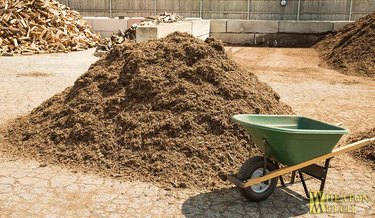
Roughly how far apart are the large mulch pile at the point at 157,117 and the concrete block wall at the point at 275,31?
14239 millimetres

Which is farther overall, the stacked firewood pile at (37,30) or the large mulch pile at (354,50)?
the stacked firewood pile at (37,30)

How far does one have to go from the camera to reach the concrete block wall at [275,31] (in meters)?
19.6

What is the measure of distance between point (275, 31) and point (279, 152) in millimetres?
16879

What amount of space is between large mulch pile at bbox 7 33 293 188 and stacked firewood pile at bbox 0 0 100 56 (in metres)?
11.1

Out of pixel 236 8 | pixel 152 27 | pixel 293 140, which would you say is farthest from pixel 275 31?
pixel 293 140

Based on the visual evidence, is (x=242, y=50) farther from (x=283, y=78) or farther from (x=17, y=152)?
(x=17, y=152)

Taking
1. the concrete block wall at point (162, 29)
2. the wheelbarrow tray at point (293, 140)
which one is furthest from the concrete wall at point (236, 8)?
the wheelbarrow tray at point (293, 140)

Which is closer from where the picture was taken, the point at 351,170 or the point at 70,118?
the point at 351,170

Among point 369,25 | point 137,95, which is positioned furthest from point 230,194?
point 369,25

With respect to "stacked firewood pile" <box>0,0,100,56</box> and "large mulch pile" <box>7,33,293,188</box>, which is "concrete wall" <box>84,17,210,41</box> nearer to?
"stacked firewood pile" <box>0,0,100,56</box>

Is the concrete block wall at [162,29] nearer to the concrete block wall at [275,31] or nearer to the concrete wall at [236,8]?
the concrete block wall at [275,31]

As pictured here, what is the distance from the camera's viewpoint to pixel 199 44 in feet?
20.1

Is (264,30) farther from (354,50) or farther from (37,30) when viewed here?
(37,30)

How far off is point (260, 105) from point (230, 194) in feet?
5.38
